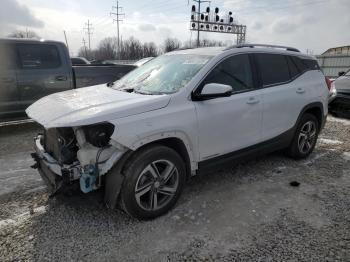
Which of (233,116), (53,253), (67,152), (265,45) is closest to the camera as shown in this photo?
(53,253)

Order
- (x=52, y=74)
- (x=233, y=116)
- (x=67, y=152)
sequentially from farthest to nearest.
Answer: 1. (x=52, y=74)
2. (x=233, y=116)
3. (x=67, y=152)

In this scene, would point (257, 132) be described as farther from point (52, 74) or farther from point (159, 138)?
point (52, 74)

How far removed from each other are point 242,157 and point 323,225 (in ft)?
4.17

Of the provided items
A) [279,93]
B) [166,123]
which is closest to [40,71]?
[166,123]

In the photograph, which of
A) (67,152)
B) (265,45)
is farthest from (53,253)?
(265,45)

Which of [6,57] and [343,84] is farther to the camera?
[343,84]

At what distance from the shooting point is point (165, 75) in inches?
157

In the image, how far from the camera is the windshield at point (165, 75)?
3.71 meters

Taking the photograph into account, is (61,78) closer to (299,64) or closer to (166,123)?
(166,123)

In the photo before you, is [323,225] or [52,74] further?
[52,74]

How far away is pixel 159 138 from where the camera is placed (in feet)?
10.7

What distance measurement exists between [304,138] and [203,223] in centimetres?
280

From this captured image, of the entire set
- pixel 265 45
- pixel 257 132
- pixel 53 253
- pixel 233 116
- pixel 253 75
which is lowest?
pixel 53 253

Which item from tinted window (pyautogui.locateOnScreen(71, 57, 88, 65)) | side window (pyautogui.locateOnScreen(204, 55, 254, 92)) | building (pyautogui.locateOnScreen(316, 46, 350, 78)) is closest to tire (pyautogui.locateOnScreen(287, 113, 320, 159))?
side window (pyautogui.locateOnScreen(204, 55, 254, 92))
